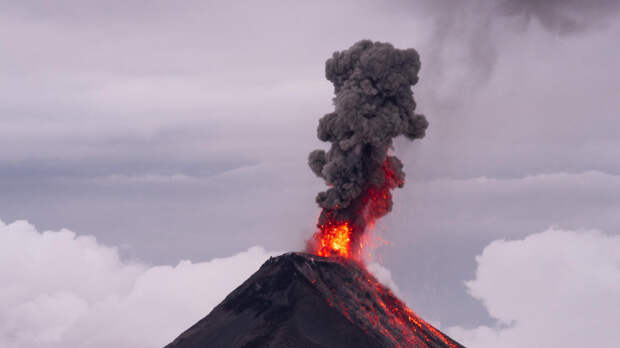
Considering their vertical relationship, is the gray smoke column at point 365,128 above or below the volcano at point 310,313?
above

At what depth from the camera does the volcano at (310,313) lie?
9700 cm

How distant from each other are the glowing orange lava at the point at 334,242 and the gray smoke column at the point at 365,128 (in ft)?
4.21

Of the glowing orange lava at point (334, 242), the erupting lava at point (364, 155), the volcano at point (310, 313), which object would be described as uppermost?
the erupting lava at point (364, 155)

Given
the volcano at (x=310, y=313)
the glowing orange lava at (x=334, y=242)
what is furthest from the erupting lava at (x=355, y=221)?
the volcano at (x=310, y=313)

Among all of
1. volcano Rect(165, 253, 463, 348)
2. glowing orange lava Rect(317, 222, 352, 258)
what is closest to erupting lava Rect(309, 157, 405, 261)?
glowing orange lava Rect(317, 222, 352, 258)

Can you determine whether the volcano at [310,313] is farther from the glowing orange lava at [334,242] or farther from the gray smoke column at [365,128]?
the gray smoke column at [365,128]

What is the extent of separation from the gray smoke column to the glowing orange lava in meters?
1.28

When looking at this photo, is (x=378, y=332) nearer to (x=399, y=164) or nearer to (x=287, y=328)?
(x=287, y=328)

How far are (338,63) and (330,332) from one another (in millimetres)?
28673

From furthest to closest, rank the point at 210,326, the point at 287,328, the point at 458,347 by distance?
the point at 458,347 < the point at 210,326 < the point at 287,328

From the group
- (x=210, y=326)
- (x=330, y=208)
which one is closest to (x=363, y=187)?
(x=330, y=208)

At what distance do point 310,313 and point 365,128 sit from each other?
771 inches

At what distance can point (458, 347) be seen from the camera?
11119 centimetres

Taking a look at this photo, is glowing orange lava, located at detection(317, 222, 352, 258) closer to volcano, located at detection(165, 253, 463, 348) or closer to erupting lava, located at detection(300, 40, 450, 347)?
erupting lava, located at detection(300, 40, 450, 347)
